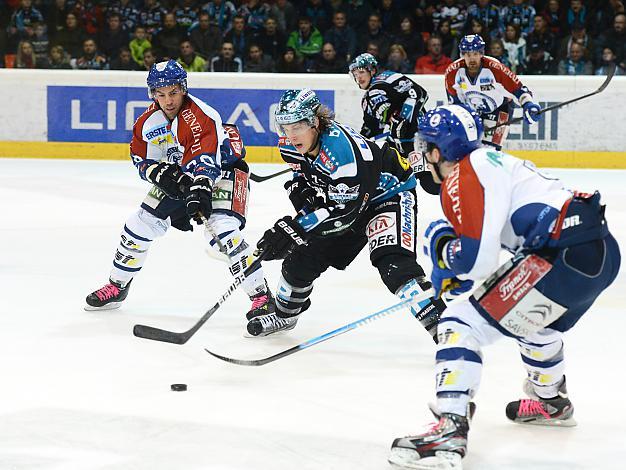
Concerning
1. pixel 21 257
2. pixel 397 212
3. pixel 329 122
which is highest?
pixel 329 122

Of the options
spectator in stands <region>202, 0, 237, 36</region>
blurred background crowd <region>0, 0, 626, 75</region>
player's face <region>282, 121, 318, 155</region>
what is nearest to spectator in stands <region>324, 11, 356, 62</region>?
blurred background crowd <region>0, 0, 626, 75</region>

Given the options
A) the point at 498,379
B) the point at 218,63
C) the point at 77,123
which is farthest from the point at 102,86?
the point at 498,379

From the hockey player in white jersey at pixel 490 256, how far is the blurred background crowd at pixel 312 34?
26.1 ft

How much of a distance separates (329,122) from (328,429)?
1233 mm

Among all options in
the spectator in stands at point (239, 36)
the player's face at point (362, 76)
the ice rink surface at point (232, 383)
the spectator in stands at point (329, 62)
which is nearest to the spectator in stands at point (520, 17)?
the spectator in stands at point (329, 62)

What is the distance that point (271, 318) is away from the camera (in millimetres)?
4352

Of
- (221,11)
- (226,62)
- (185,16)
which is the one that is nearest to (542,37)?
(226,62)

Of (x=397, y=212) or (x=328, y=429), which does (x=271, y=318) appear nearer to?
(x=397, y=212)

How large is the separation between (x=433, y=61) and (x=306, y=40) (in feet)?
4.60

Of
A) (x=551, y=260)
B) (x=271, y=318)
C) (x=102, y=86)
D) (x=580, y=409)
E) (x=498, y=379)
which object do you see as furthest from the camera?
(x=102, y=86)

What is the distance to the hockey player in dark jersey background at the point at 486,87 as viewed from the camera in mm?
7637

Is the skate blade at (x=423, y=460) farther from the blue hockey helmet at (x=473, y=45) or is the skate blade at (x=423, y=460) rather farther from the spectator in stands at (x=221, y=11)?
the spectator in stands at (x=221, y=11)

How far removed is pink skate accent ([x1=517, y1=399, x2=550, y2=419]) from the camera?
3.19 m

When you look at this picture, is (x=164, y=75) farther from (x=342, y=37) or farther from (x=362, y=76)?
(x=342, y=37)
